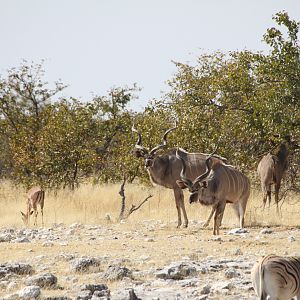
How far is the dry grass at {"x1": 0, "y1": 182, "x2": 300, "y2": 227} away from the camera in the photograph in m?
17.5

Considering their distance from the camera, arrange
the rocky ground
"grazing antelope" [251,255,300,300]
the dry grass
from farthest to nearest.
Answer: the dry grass → the rocky ground → "grazing antelope" [251,255,300,300]

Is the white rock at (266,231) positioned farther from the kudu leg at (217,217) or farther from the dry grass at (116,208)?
the dry grass at (116,208)

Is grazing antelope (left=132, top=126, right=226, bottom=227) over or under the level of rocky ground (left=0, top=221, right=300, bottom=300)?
over

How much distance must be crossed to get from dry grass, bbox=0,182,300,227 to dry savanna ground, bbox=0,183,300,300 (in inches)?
0.9

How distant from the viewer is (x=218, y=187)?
15273 mm

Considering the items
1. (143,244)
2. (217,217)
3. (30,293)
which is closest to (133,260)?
(143,244)

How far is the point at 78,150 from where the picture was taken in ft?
77.8

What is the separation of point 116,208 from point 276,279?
503 inches

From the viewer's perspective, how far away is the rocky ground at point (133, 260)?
29.0ft

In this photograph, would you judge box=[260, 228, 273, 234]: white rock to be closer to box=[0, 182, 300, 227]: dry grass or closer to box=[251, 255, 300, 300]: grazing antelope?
box=[0, 182, 300, 227]: dry grass

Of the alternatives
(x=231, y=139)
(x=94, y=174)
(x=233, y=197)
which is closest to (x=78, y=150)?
(x=94, y=174)

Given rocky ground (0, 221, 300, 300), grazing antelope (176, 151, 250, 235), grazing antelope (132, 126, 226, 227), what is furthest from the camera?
grazing antelope (132, 126, 226, 227)

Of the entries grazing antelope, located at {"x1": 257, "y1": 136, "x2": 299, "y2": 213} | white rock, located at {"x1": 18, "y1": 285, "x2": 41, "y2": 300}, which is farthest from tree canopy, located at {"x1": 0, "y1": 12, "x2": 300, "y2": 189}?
white rock, located at {"x1": 18, "y1": 285, "x2": 41, "y2": 300}

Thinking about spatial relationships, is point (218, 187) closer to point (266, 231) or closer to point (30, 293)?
point (266, 231)
